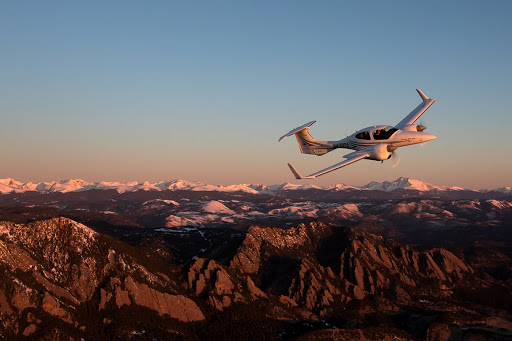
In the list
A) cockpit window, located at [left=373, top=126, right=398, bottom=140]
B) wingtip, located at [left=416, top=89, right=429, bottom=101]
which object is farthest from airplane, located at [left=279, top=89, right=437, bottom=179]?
wingtip, located at [left=416, top=89, right=429, bottom=101]

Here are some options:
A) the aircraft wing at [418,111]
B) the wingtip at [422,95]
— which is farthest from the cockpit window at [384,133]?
the wingtip at [422,95]

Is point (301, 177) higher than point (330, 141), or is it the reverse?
point (330, 141)

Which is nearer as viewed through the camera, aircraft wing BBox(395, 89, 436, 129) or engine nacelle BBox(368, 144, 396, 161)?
engine nacelle BBox(368, 144, 396, 161)

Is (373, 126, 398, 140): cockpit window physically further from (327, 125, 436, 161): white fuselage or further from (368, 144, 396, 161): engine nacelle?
(368, 144, 396, 161): engine nacelle

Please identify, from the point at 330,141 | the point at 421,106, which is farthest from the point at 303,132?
the point at 421,106

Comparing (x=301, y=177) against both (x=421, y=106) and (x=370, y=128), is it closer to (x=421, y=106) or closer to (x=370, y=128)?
(x=370, y=128)

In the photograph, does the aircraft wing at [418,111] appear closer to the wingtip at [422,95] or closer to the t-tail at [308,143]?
the wingtip at [422,95]
